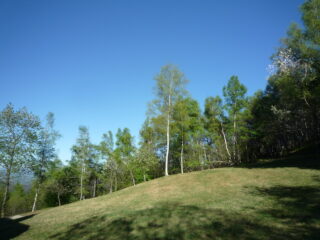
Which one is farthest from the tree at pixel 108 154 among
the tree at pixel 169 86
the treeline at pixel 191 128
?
the tree at pixel 169 86

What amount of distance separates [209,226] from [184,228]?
3.25ft

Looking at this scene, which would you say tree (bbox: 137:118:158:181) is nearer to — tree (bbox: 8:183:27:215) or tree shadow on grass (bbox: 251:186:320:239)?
tree shadow on grass (bbox: 251:186:320:239)

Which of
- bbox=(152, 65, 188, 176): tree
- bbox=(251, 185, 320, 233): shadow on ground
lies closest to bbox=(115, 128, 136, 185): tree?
bbox=(152, 65, 188, 176): tree

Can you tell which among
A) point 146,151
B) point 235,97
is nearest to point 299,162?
point 235,97

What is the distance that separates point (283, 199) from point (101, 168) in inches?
1442

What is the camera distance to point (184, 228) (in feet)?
22.0

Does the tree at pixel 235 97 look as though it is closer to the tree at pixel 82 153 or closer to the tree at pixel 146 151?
the tree at pixel 146 151

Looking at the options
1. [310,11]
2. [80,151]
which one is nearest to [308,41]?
[310,11]

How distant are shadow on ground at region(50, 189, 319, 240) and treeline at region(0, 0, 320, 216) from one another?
14055 mm

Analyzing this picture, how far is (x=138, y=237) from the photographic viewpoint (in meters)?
6.41

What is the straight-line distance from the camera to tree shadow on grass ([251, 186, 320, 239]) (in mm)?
5402

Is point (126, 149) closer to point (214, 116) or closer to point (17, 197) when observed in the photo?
point (214, 116)

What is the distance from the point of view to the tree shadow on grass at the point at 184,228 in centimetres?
571

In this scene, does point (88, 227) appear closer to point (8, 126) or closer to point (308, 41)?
point (8, 126)
